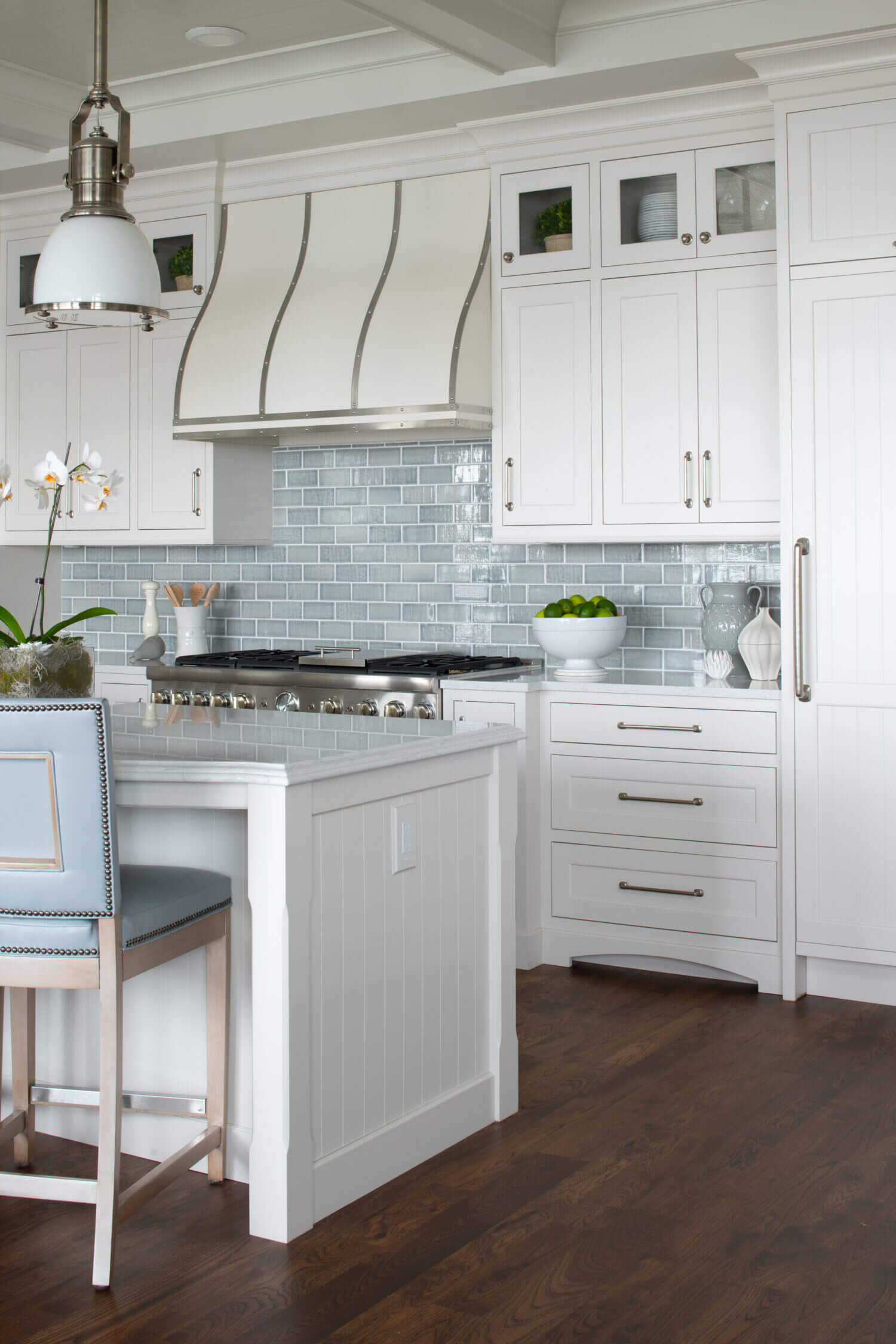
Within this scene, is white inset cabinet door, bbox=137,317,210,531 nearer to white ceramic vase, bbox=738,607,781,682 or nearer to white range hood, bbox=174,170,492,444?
white range hood, bbox=174,170,492,444

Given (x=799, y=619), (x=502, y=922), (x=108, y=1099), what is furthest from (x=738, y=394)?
(x=108, y=1099)

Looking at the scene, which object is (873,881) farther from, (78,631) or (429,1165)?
(78,631)

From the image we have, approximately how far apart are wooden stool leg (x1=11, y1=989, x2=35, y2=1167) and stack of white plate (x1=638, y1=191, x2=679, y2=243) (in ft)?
9.88

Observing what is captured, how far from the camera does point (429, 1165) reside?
9.28 feet

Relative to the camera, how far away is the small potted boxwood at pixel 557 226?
4512 mm

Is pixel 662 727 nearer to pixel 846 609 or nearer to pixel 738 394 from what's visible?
pixel 846 609

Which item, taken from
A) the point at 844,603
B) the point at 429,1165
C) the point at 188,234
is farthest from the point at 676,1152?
the point at 188,234

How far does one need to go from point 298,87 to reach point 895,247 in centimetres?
207

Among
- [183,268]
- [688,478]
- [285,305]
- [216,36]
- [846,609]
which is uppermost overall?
[216,36]

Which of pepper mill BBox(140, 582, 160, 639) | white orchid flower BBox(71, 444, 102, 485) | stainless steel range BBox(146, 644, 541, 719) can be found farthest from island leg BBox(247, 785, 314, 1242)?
pepper mill BBox(140, 582, 160, 639)

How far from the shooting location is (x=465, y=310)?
15.1 ft

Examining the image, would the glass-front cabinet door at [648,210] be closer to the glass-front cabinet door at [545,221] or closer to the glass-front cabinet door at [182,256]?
the glass-front cabinet door at [545,221]

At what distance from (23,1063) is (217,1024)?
1.64ft

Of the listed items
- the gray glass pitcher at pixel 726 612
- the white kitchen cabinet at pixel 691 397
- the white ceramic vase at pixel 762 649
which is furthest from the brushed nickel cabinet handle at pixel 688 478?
the white ceramic vase at pixel 762 649
